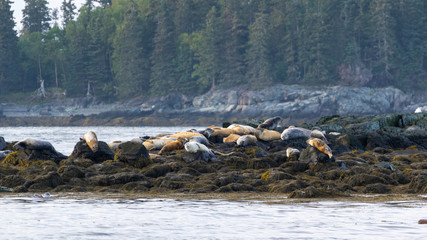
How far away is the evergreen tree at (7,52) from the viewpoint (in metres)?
108

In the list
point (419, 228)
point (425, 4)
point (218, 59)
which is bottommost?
point (419, 228)

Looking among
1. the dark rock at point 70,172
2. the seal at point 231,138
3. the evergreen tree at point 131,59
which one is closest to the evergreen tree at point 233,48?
the evergreen tree at point 131,59

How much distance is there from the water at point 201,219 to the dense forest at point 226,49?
85435 millimetres

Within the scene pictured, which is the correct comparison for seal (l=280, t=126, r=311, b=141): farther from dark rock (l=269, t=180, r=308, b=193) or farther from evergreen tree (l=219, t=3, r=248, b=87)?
evergreen tree (l=219, t=3, r=248, b=87)

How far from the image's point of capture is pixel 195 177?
52.9ft

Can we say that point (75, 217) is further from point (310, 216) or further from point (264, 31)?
point (264, 31)

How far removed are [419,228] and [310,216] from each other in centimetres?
185

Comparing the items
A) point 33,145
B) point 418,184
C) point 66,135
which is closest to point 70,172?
point 33,145

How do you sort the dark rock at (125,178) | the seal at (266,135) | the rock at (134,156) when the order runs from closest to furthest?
the dark rock at (125,178)
the rock at (134,156)
the seal at (266,135)

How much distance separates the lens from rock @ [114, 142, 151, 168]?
57.6 feet

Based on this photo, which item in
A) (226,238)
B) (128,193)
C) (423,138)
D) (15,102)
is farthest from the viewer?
(15,102)

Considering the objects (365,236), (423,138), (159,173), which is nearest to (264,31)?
(423,138)

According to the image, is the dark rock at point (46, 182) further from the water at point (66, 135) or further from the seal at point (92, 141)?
the water at point (66, 135)

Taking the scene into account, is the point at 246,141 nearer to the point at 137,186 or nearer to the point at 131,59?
the point at 137,186
